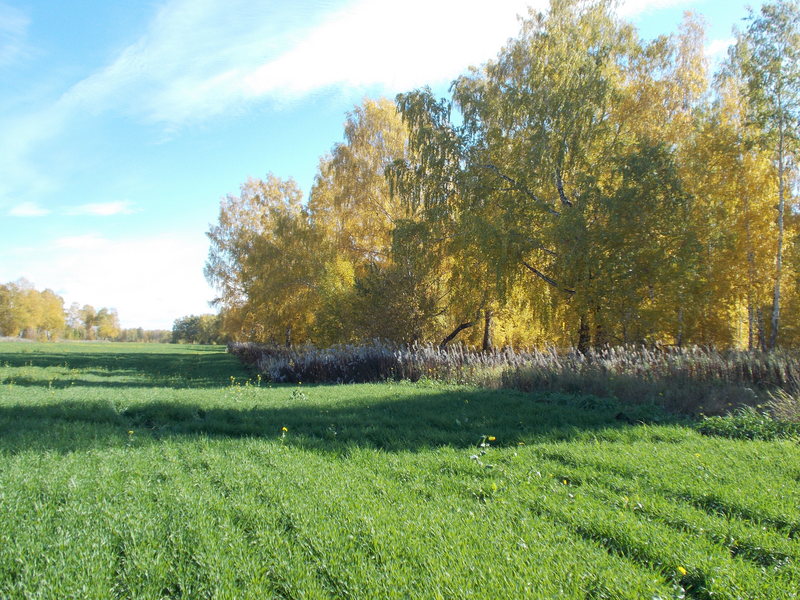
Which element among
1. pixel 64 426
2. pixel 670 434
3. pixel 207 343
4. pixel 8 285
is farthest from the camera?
pixel 207 343

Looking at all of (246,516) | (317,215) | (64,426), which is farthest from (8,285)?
(246,516)

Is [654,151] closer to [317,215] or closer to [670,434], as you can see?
[670,434]

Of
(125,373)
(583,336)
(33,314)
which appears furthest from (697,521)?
(33,314)

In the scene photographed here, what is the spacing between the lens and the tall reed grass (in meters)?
8.27

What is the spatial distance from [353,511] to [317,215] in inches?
927

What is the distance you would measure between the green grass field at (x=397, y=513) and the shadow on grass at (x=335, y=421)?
0.08 m

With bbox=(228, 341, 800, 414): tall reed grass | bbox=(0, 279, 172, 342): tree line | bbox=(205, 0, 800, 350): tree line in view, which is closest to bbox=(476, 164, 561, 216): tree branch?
bbox=(205, 0, 800, 350): tree line

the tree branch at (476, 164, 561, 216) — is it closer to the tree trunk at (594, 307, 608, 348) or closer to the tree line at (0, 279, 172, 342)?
the tree trunk at (594, 307, 608, 348)

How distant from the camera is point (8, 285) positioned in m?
78.7

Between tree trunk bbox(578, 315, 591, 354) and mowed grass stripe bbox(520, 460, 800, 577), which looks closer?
mowed grass stripe bbox(520, 460, 800, 577)

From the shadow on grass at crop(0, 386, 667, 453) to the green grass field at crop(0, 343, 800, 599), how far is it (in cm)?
8

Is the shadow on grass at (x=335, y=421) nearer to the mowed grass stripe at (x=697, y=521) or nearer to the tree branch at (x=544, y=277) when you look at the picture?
the mowed grass stripe at (x=697, y=521)

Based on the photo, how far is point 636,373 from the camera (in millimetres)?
9883

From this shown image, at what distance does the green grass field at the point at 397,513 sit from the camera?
263 cm
